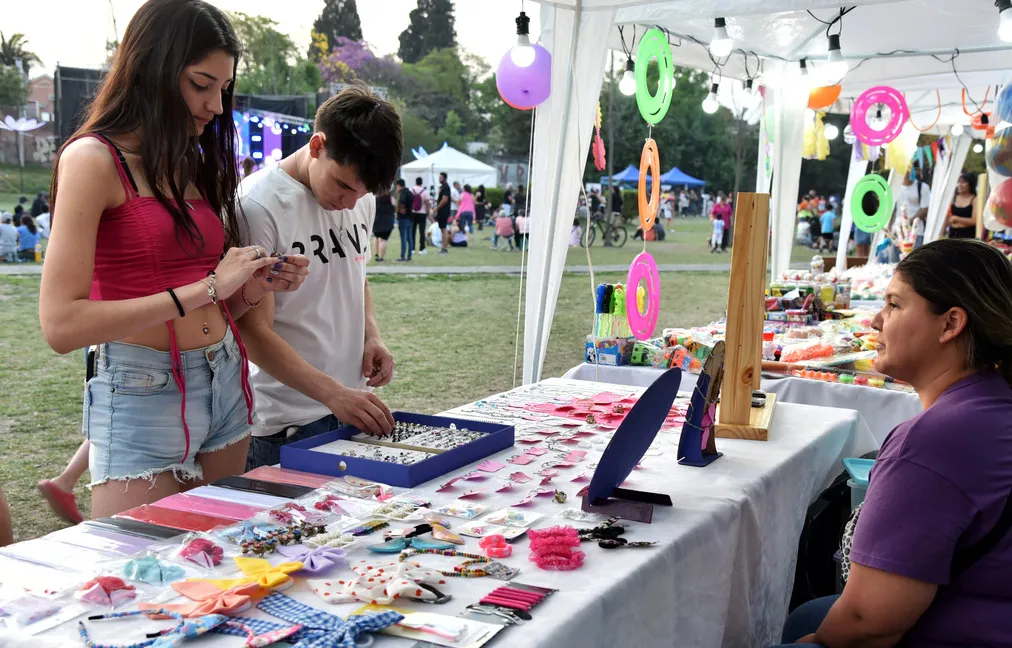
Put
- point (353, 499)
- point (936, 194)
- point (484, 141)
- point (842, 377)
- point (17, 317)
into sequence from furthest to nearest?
point (484, 141), point (936, 194), point (17, 317), point (842, 377), point (353, 499)

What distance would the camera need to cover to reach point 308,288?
206 cm

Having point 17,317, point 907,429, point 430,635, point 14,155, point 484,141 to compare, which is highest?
point 484,141

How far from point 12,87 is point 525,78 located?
14.2 ft

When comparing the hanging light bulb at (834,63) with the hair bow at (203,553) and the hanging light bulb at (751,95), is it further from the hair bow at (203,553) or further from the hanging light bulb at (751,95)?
the hair bow at (203,553)

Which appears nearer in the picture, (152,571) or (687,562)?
(152,571)

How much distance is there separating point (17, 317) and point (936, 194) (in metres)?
10.6

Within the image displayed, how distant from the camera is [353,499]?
1536 millimetres

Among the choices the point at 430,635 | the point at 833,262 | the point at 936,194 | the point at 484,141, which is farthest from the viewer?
the point at 484,141

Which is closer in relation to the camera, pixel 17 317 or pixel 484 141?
pixel 17 317

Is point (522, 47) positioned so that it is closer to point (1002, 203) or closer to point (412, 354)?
point (1002, 203)

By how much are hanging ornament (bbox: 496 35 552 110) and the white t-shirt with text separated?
167cm

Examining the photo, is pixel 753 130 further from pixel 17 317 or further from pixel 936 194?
pixel 17 317

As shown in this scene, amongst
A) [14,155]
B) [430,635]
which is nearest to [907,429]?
[430,635]

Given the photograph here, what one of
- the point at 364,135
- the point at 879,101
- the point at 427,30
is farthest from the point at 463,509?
the point at 427,30
